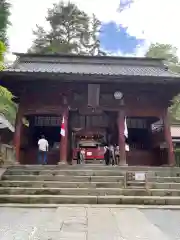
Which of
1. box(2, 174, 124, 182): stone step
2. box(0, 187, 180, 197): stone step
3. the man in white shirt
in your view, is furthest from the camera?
the man in white shirt

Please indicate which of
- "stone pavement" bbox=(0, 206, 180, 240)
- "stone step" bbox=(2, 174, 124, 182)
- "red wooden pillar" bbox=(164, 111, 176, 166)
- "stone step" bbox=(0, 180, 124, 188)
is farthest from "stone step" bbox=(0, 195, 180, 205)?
"red wooden pillar" bbox=(164, 111, 176, 166)

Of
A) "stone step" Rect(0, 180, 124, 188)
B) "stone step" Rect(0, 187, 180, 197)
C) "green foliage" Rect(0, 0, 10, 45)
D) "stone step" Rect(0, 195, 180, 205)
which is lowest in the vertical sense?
"stone step" Rect(0, 195, 180, 205)

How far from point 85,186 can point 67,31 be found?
33.1 m

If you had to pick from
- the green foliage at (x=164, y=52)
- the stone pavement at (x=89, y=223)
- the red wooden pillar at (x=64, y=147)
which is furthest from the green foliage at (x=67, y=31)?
the stone pavement at (x=89, y=223)

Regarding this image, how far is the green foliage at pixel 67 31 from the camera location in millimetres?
38562

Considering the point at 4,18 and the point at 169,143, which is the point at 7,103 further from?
the point at 169,143

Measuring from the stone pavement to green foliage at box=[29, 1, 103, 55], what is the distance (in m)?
32.8

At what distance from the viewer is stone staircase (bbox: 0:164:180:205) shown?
347 inches

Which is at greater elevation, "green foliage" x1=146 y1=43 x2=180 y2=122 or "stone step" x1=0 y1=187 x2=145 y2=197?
"green foliage" x1=146 y1=43 x2=180 y2=122

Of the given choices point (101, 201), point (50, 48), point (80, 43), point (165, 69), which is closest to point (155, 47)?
point (80, 43)

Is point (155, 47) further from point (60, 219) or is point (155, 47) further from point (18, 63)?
point (60, 219)

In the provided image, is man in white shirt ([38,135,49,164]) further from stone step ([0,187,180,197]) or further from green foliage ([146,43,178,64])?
green foliage ([146,43,178,64])

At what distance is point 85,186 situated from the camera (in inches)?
402

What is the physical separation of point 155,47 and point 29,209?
3666cm
